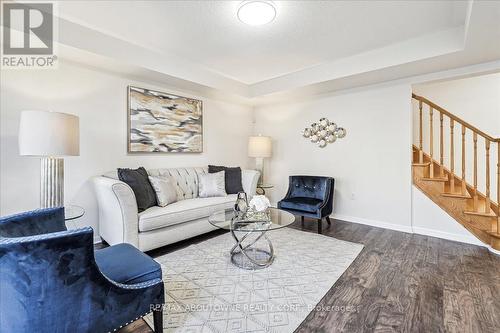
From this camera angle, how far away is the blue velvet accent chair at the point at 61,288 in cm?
101

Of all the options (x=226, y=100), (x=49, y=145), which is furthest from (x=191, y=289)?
(x=226, y=100)

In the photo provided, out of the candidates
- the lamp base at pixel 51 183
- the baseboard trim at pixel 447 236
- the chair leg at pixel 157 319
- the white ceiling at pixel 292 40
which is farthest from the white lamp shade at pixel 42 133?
the baseboard trim at pixel 447 236

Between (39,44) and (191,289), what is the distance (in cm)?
292

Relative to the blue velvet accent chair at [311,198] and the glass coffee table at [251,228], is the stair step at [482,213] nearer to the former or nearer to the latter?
the blue velvet accent chair at [311,198]

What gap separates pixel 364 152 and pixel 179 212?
120 inches

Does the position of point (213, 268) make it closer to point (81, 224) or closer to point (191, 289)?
point (191, 289)

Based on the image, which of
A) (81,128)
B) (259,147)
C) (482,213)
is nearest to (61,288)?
(81,128)

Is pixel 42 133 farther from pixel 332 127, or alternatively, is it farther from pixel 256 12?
pixel 332 127

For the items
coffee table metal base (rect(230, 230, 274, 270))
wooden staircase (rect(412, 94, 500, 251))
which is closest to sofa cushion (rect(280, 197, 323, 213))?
coffee table metal base (rect(230, 230, 274, 270))

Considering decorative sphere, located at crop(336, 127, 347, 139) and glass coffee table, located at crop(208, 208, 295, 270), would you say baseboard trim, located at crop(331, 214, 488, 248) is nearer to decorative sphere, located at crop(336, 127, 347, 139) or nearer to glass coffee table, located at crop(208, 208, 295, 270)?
decorative sphere, located at crop(336, 127, 347, 139)

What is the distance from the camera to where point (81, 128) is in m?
3.04

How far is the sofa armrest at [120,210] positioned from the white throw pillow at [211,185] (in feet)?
4.09

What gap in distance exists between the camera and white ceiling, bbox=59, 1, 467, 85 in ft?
7.59

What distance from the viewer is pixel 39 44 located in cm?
255
